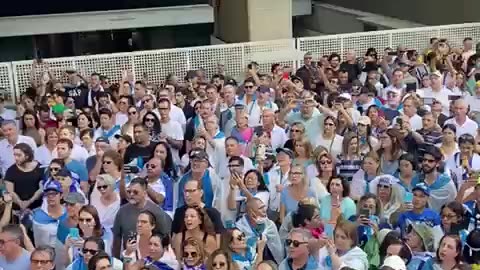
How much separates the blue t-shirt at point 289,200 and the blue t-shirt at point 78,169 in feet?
6.56

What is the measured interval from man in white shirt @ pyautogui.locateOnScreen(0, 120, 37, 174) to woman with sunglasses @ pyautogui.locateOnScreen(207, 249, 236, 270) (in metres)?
3.75

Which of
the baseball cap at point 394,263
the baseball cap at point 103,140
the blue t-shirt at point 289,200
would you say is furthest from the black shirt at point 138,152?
the baseball cap at point 394,263

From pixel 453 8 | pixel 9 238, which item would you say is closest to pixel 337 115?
pixel 9 238

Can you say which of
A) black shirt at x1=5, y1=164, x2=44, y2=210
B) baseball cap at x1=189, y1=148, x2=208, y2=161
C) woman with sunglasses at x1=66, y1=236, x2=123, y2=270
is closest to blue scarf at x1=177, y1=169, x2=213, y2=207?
baseball cap at x1=189, y1=148, x2=208, y2=161

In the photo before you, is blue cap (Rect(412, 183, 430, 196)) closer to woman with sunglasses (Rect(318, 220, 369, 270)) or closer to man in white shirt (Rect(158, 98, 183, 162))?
woman with sunglasses (Rect(318, 220, 369, 270))

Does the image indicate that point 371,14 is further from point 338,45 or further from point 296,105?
point 296,105

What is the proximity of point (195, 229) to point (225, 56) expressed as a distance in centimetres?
968

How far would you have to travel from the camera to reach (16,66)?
14156mm

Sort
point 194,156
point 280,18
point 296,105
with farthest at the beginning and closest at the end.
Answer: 1. point 280,18
2. point 296,105
3. point 194,156

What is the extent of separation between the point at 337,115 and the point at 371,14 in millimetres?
15585

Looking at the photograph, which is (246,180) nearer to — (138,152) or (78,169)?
(138,152)

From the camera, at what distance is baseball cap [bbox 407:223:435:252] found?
6.00 meters

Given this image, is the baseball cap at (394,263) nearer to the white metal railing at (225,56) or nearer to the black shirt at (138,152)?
the black shirt at (138,152)

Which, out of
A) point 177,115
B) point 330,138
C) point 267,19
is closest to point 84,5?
point 267,19
